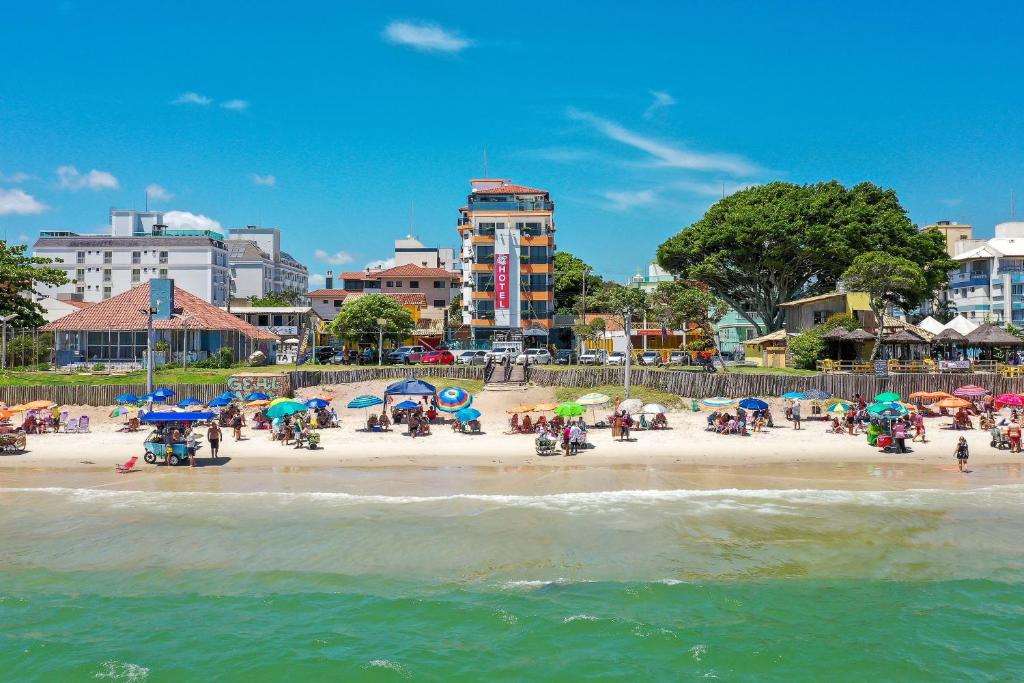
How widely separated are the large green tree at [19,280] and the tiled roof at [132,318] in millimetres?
2192

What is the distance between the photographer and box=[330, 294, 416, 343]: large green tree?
59.6m

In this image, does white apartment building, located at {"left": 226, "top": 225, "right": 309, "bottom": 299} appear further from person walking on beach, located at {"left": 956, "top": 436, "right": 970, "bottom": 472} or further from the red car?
person walking on beach, located at {"left": 956, "top": 436, "right": 970, "bottom": 472}

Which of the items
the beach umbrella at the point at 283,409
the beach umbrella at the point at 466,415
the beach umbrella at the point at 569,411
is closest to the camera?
the beach umbrella at the point at 569,411

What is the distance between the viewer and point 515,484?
26.1 meters

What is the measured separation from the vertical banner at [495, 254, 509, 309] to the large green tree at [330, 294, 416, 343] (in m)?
9.93

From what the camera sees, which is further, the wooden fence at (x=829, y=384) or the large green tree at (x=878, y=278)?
the large green tree at (x=878, y=278)

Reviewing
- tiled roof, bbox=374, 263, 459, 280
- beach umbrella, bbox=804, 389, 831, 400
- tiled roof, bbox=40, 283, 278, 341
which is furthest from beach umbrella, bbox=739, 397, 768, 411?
tiled roof, bbox=374, 263, 459, 280

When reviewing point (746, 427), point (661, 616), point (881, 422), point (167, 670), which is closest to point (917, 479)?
point (881, 422)

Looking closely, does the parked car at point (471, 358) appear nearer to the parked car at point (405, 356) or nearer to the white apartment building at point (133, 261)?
the parked car at point (405, 356)

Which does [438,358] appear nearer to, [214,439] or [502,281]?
[502,281]

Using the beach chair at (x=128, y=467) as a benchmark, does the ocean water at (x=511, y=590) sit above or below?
below

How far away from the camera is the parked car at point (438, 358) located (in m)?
53.8

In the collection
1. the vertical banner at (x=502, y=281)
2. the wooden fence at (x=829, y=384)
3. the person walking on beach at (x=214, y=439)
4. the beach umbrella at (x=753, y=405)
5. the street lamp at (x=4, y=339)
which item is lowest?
the person walking on beach at (x=214, y=439)

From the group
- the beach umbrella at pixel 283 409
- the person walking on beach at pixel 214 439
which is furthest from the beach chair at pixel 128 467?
the beach umbrella at pixel 283 409
